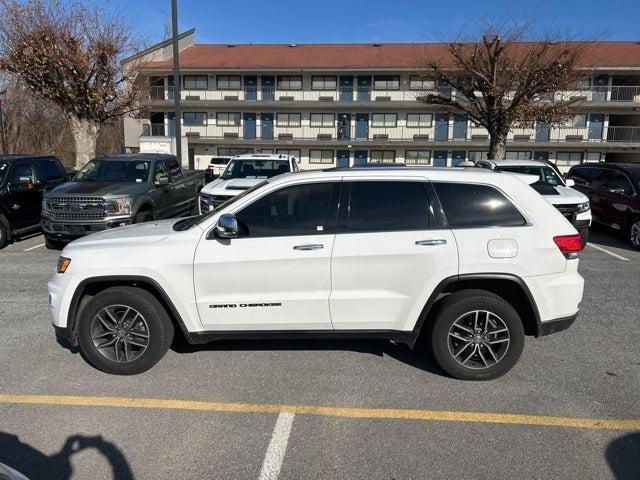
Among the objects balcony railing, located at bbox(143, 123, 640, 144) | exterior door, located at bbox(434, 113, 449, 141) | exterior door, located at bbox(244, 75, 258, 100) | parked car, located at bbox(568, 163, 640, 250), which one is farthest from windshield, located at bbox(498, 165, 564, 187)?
exterior door, located at bbox(244, 75, 258, 100)

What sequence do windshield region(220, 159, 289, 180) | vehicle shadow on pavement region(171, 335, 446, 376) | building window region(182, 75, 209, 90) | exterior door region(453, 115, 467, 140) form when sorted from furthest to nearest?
building window region(182, 75, 209, 90) → exterior door region(453, 115, 467, 140) → windshield region(220, 159, 289, 180) → vehicle shadow on pavement region(171, 335, 446, 376)

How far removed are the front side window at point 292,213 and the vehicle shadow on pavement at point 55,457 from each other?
177 centimetres

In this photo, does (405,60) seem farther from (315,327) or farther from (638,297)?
(315,327)

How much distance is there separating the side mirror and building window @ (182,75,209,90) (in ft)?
131

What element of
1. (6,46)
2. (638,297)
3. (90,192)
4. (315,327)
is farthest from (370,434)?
(6,46)

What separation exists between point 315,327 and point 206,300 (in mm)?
908

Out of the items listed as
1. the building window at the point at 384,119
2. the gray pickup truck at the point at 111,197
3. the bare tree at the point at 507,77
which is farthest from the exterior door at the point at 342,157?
the gray pickup truck at the point at 111,197

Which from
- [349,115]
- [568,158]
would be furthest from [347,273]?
[568,158]

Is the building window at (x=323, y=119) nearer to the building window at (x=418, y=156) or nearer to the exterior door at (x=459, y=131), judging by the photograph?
the building window at (x=418, y=156)

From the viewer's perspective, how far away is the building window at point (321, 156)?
134ft

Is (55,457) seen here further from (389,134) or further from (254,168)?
(389,134)

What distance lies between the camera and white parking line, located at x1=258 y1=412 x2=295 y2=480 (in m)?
2.82

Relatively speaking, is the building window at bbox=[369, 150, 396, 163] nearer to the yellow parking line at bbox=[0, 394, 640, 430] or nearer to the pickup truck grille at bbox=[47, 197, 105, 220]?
the pickup truck grille at bbox=[47, 197, 105, 220]

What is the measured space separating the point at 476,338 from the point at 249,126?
3916 centimetres
